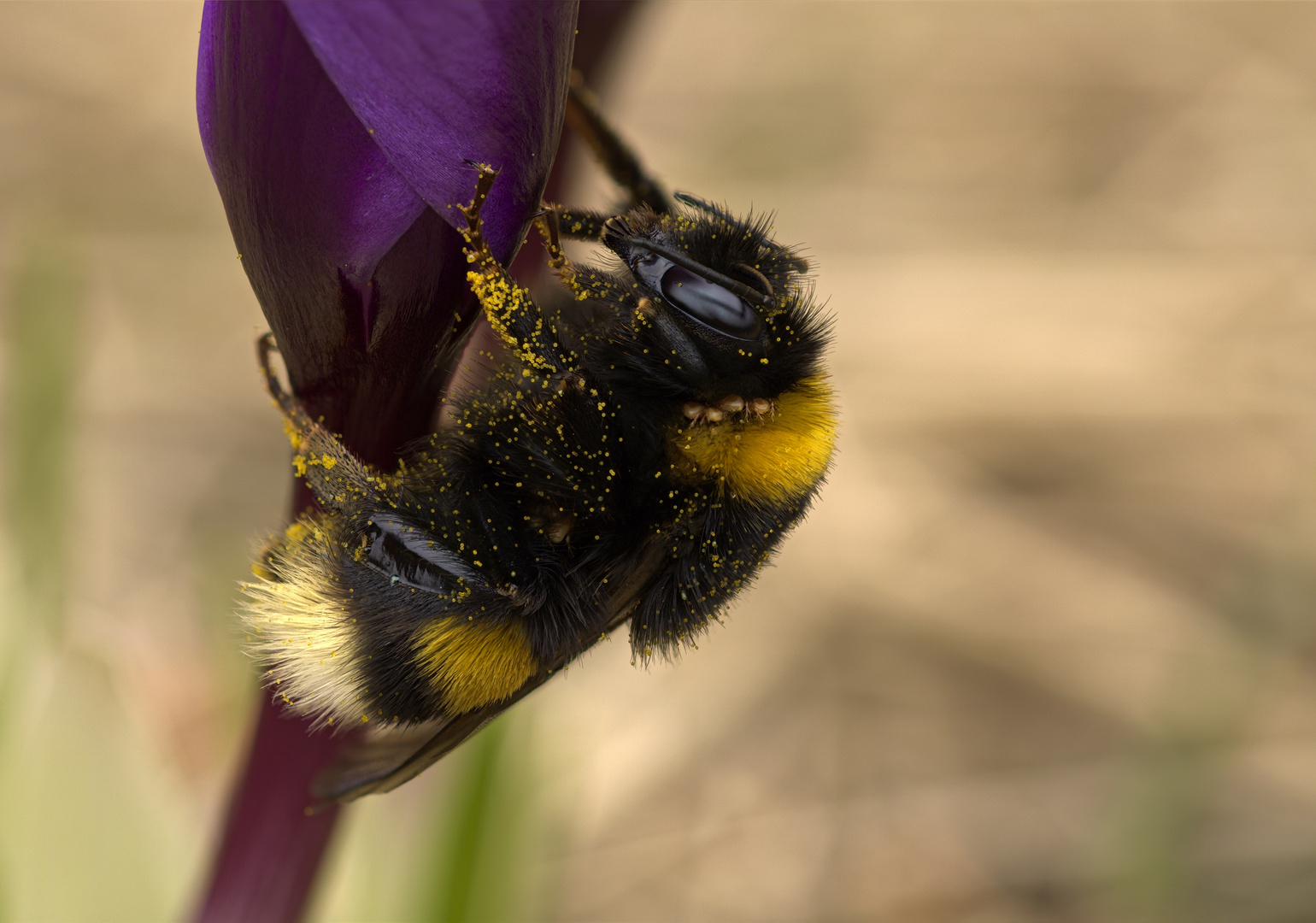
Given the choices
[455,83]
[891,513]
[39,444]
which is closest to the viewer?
[455,83]

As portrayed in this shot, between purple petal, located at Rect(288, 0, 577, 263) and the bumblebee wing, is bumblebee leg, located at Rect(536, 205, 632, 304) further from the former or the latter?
the bumblebee wing

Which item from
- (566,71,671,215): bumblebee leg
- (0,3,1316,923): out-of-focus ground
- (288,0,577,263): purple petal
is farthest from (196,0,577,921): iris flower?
(0,3,1316,923): out-of-focus ground

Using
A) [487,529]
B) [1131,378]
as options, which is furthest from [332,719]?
[1131,378]

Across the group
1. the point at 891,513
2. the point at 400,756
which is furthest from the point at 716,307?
the point at 891,513

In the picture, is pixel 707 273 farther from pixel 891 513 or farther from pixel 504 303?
pixel 891 513

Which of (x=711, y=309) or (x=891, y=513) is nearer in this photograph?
(x=711, y=309)

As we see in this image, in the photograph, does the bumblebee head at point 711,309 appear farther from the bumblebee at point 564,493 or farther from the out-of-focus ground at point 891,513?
the out-of-focus ground at point 891,513
